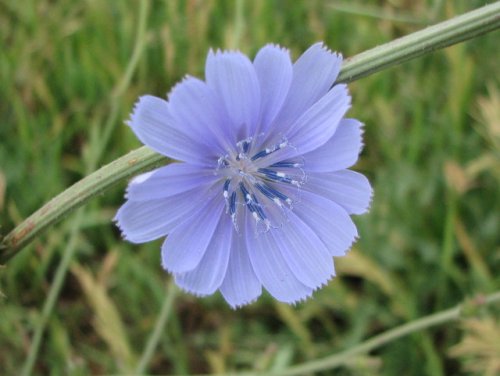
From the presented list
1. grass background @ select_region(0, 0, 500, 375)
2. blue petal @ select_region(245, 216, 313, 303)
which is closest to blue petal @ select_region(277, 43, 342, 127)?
blue petal @ select_region(245, 216, 313, 303)

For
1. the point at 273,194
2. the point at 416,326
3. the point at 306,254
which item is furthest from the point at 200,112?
the point at 416,326

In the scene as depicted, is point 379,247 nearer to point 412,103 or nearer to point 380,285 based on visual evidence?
point 380,285

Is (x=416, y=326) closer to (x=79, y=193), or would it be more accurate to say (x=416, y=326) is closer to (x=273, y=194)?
(x=273, y=194)

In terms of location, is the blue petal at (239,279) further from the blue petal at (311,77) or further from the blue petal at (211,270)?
the blue petal at (311,77)

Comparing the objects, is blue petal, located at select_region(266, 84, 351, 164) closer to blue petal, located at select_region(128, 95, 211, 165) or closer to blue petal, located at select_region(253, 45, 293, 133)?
blue petal, located at select_region(253, 45, 293, 133)

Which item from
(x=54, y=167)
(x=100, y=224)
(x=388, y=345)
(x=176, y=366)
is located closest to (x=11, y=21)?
(x=54, y=167)

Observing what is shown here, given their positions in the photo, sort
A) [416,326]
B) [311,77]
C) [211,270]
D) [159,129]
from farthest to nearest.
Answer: [416,326], [211,270], [311,77], [159,129]

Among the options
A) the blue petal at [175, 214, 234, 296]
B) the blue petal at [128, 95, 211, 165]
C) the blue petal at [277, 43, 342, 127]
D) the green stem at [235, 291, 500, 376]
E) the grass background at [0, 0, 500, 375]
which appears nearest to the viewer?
the blue petal at [128, 95, 211, 165]
